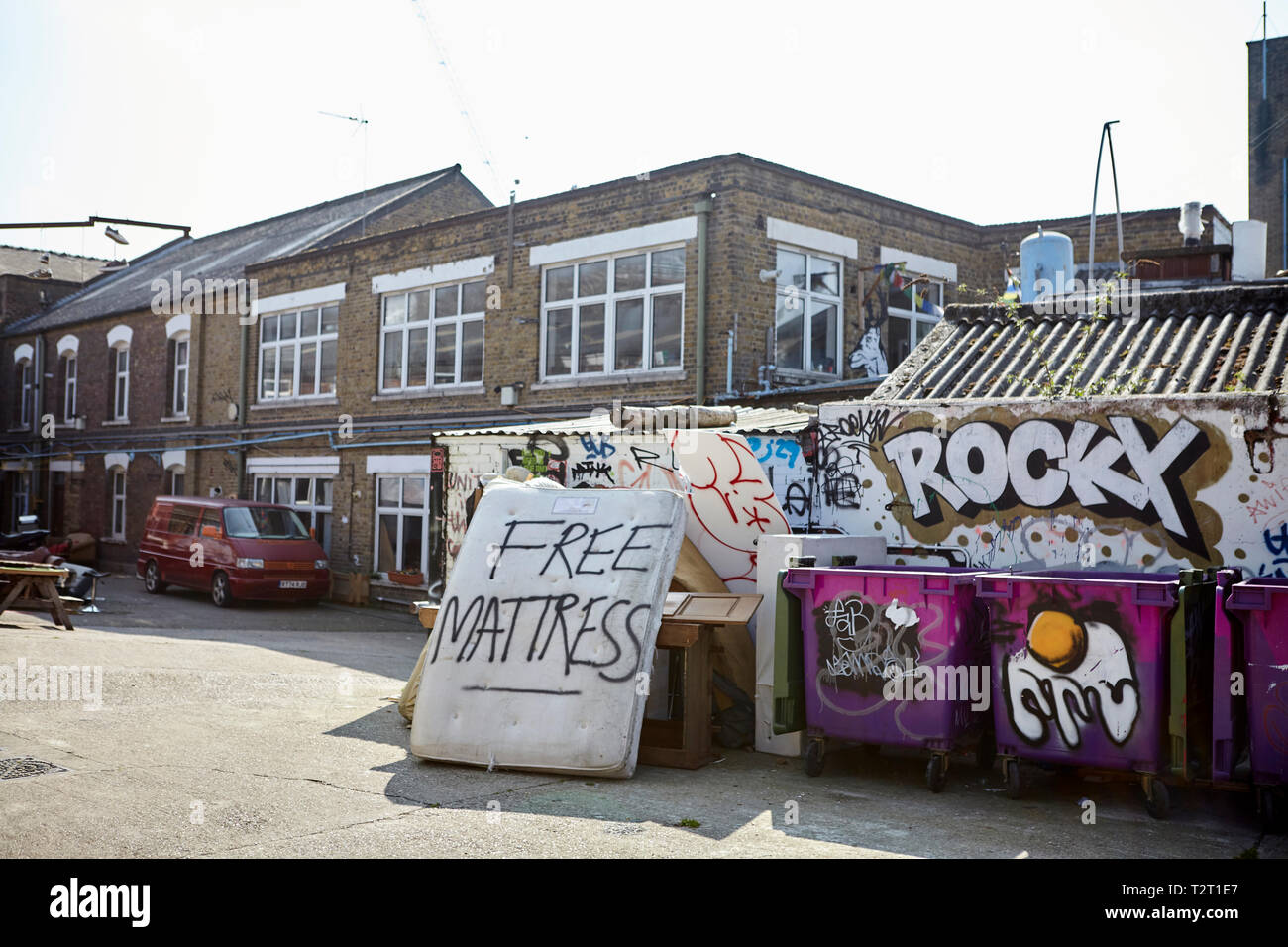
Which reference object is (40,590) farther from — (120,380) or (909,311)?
(120,380)

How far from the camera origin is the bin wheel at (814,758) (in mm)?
7367

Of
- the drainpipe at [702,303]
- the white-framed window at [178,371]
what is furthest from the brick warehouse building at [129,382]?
the drainpipe at [702,303]

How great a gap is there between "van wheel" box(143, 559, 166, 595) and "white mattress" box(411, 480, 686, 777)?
1449cm

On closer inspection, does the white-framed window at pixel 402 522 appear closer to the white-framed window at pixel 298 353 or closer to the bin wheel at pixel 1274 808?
the white-framed window at pixel 298 353

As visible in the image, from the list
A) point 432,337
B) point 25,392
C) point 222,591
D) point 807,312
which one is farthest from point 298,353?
point 25,392

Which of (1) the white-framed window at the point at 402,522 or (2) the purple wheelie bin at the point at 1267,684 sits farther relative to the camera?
→ (1) the white-framed window at the point at 402,522

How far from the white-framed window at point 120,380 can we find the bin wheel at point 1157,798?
26169mm

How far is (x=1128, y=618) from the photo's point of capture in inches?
248

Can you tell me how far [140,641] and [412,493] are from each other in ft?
21.4

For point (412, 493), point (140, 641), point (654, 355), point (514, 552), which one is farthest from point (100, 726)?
point (412, 493)

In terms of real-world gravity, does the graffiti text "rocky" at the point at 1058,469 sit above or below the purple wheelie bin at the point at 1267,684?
above

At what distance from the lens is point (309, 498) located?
2153 cm

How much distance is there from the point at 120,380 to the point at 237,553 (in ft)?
37.6

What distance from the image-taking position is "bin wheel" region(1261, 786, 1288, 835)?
592 centimetres
